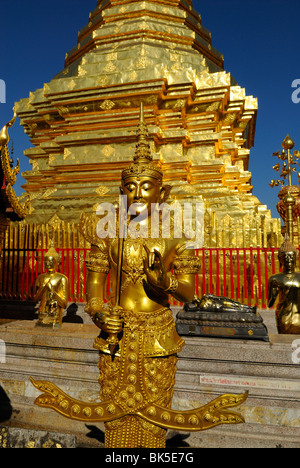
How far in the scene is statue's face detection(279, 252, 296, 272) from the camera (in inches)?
201

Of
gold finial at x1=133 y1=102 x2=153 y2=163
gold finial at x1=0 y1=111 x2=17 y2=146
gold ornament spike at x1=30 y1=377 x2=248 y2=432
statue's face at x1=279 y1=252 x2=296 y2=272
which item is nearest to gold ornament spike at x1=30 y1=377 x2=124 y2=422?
gold ornament spike at x1=30 y1=377 x2=248 y2=432

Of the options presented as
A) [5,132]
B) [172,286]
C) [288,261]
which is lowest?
[172,286]

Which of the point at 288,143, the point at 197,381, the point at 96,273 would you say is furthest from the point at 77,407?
the point at 288,143

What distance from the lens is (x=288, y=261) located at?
5.11 metres

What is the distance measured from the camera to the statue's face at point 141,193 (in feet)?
10.3

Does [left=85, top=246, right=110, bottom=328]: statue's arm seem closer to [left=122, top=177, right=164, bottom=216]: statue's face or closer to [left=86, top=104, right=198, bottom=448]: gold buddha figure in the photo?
[left=86, top=104, right=198, bottom=448]: gold buddha figure

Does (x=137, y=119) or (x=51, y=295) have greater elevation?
(x=137, y=119)

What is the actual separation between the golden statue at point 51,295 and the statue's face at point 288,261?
3.70 meters

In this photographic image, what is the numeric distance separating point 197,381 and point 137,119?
8.87 m

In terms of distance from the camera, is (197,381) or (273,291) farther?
(273,291)

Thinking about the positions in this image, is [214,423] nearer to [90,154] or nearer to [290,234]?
[290,234]

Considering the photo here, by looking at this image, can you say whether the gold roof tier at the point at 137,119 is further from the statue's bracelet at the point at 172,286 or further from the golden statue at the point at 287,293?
the statue's bracelet at the point at 172,286

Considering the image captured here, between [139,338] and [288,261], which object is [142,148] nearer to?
[139,338]
